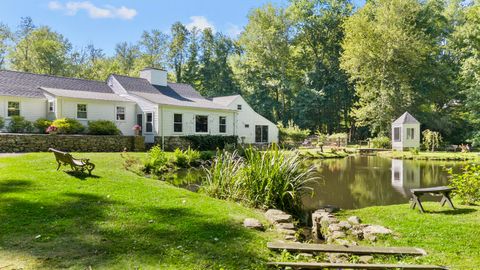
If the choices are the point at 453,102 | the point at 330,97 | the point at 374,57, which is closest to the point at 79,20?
the point at 330,97

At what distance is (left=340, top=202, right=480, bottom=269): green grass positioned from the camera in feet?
14.2

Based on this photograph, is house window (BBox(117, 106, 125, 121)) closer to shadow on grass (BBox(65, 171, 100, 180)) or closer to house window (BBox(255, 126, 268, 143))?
house window (BBox(255, 126, 268, 143))

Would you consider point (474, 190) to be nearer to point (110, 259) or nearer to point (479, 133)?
point (110, 259)

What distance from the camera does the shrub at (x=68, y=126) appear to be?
1831 centimetres

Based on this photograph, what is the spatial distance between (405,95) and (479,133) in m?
7.42

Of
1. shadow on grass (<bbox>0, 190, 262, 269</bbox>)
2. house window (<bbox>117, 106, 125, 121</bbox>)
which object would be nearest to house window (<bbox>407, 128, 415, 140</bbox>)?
house window (<bbox>117, 106, 125, 121</bbox>)

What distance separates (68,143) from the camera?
17719 mm

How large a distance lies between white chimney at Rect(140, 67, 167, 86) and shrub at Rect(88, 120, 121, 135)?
746cm

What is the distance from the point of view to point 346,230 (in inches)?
234

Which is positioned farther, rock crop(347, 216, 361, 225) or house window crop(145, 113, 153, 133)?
house window crop(145, 113, 153, 133)

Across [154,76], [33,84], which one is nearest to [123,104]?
[33,84]

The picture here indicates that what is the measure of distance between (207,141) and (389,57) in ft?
69.8

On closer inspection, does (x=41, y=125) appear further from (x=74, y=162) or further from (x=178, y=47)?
(x=178, y=47)

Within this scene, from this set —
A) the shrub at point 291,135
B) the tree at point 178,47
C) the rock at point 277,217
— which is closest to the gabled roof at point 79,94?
the shrub at point 291,135
